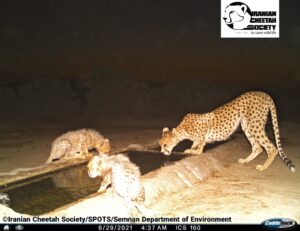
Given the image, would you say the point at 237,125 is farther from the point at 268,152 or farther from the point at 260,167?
the point at 260,167

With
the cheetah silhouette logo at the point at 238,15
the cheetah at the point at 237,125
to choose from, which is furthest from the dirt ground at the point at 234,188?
the cheetah silhouette logo at the point at 238,15

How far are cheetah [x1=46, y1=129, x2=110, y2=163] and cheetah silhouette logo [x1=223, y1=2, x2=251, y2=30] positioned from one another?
350 cm

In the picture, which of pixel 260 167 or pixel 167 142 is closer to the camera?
pixel 260 167

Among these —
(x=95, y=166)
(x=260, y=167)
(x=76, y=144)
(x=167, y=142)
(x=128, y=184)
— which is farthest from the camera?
(x=167, y=142)

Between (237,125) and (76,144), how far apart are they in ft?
10.5

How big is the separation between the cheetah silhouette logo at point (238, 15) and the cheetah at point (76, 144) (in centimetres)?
350

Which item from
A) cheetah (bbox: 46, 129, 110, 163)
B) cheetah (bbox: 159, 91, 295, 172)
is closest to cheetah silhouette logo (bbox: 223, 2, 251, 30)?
cheetah (bbox: 159, 91, 295, 172)

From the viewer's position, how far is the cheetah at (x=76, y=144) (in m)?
7.13

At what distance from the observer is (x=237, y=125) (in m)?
7.71

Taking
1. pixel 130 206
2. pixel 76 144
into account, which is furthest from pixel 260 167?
pixel 76 144

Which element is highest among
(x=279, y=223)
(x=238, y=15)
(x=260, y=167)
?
(x=238, y=15)

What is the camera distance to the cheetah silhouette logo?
5602 mm

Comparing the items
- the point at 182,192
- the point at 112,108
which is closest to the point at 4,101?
the point at 112,108

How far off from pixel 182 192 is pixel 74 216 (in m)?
1.87
